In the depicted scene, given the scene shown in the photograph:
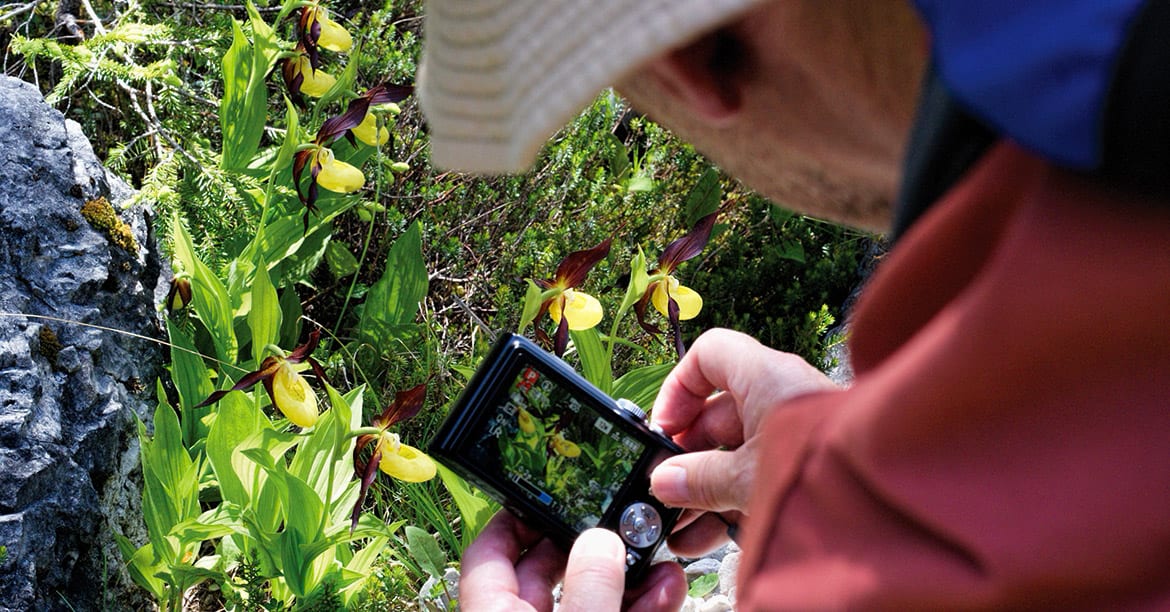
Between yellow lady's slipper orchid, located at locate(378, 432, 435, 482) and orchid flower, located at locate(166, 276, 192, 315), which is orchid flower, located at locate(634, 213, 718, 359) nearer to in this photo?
yellow lady's slipper orchid, located at locate(378, 432, 435, 482)

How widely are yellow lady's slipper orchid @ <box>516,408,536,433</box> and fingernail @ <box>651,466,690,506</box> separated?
0.74 feet

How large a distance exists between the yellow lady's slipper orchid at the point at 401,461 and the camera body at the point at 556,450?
1.54 ft

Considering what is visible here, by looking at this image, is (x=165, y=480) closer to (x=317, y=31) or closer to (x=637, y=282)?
(x=637, y=282)

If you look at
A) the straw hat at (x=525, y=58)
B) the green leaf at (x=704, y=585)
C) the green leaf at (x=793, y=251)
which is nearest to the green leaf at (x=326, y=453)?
the green leaf at (x=704, y=585)

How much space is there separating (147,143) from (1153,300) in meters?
2.46

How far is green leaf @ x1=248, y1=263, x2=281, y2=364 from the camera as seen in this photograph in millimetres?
1855

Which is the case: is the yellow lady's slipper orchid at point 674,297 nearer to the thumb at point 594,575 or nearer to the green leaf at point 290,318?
the green leaf at point 290,318

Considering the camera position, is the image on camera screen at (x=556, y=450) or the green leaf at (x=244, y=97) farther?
the green leaf at (x=244, y=97)

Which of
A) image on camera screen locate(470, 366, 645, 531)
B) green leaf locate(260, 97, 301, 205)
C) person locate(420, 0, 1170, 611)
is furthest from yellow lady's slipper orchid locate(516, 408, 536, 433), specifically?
green leaf locate(260, 97, 301, 205)

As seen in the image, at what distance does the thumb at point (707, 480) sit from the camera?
925 millimetres

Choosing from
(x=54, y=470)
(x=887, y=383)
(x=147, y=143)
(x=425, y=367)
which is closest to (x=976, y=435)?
(x=887, y=383)

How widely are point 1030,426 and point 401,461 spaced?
1.42 meters

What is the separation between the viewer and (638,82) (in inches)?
18.0

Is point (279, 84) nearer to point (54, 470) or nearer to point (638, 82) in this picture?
point (54, 470)
